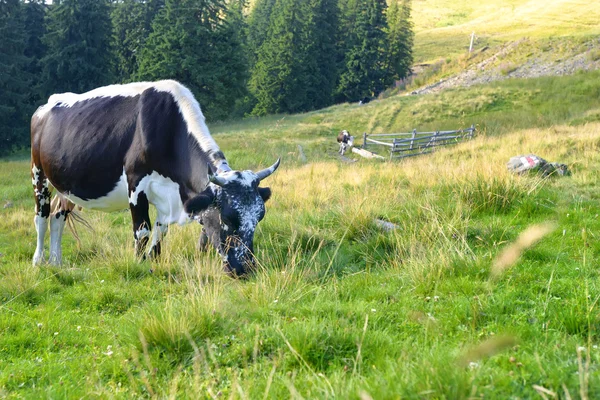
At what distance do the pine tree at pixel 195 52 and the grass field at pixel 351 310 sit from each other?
33.1 m

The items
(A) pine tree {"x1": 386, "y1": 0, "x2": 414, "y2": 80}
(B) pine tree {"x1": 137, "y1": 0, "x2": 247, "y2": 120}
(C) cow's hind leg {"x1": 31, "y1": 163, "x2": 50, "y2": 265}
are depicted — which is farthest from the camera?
(A) pine tree {"x1": 386, "y1": 0, "x2": 414, "y2": 80}

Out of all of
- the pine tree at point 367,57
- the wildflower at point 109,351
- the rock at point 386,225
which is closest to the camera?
the wildflower at point 109,351

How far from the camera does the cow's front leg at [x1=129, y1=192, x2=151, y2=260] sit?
265 inches

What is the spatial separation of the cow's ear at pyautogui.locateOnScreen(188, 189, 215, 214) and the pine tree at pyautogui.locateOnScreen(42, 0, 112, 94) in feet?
123

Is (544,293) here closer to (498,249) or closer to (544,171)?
(498,249)

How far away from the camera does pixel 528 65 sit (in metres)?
39.6

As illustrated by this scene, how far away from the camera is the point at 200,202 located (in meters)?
5.75

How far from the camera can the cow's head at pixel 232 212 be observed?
555 cm

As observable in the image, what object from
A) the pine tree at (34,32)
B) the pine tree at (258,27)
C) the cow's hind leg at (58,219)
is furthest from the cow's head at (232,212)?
the pine tree at (258,27)

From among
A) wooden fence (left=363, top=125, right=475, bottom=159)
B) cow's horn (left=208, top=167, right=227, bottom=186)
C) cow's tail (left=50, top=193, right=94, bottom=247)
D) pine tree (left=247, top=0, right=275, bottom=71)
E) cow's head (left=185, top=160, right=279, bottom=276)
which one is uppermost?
pine tree (left=247, top=0, right=275, bottom=71)

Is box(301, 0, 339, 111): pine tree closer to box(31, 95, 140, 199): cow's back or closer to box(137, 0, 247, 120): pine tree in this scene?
box(137, 0, 247, 120): pine tree

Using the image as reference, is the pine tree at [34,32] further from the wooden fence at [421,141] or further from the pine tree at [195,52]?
the wooden fence at [421,141]

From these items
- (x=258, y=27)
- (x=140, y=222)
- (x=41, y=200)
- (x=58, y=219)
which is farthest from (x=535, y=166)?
(x=258, y=27)

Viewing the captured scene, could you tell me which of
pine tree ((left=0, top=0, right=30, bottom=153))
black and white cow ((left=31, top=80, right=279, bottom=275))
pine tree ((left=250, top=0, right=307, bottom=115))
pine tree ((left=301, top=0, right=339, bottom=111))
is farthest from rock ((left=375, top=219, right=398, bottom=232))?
pine tree ((left=301, top=0, right=339, bottom=111))
